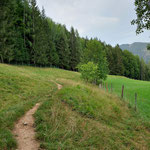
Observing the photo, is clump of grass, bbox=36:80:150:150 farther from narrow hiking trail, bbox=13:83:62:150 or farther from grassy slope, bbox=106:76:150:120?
grassy slope, bbox=106:76:150:120

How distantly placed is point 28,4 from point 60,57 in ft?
69.4

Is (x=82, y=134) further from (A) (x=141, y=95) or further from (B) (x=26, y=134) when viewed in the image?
(A) (x=141, y=95)

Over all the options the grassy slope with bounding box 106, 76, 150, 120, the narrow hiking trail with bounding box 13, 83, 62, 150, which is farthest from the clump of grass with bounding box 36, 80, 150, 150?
the grassy slope with bounding box 106, 76, 150, 120

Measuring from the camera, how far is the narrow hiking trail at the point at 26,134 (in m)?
3.33

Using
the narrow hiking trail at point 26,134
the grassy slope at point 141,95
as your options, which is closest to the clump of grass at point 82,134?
the narrow hiking trail at point 26,134

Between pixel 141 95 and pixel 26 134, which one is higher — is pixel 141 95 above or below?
below

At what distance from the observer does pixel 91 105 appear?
7.09 metres

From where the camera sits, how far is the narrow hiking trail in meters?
3.33

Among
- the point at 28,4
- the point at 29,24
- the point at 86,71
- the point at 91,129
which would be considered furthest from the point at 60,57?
the point at 91,129

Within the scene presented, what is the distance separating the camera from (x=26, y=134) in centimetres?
394

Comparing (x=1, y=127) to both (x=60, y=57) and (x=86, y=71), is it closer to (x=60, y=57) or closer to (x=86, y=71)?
(x=86, y=71)

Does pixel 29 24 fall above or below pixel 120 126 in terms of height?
above

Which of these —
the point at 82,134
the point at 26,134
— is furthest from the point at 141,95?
the point at 26,134

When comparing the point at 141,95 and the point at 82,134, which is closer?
the point at 82,134
